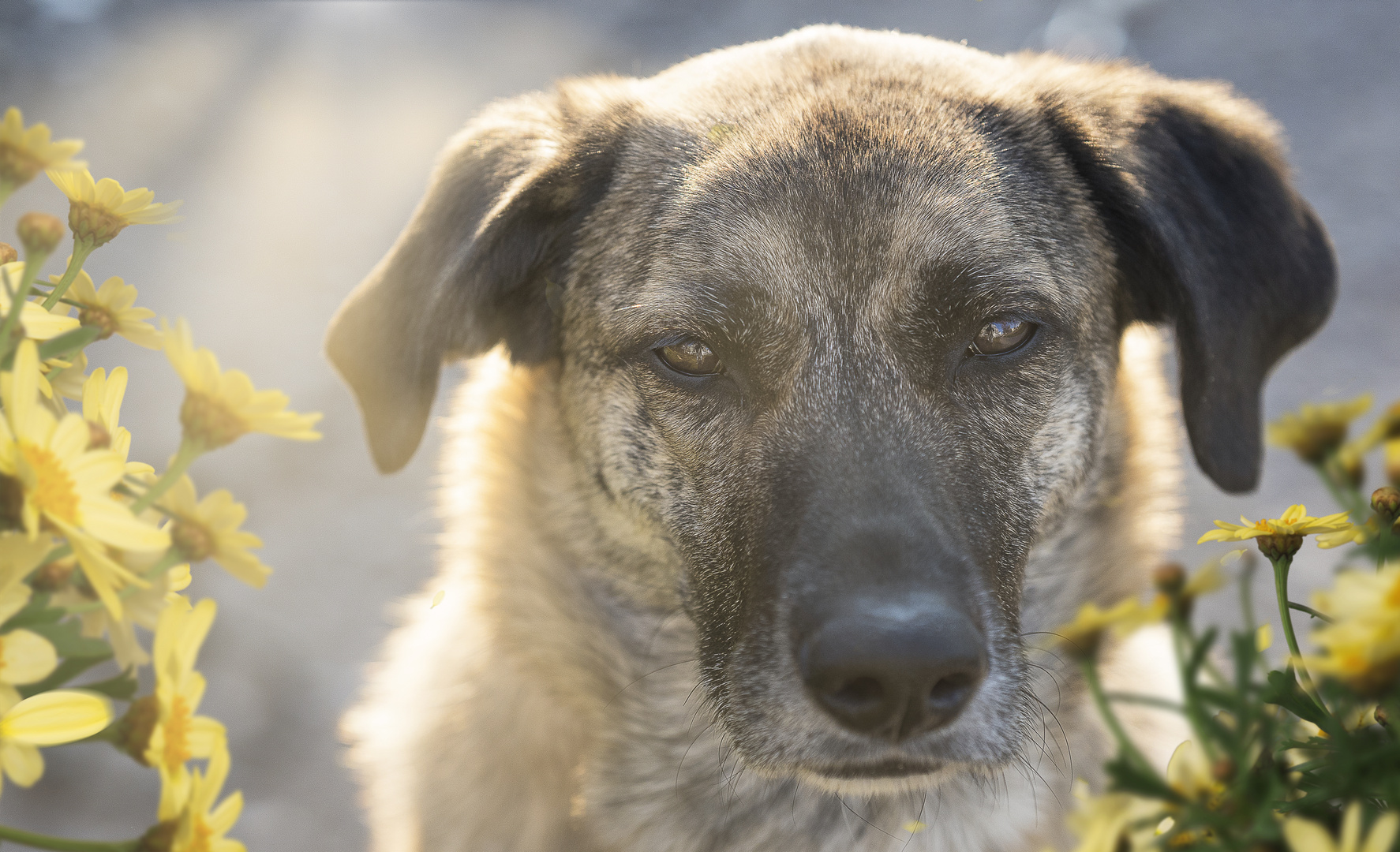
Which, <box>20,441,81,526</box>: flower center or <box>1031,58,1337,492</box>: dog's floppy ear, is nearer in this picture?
<box>20,441,81,526</box>: flower center

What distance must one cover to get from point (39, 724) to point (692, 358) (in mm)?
1658

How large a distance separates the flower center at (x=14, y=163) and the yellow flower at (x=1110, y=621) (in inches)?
31.9

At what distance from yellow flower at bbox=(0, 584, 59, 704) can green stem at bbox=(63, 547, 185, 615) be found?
0.04 metres

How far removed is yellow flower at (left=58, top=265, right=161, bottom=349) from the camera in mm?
918

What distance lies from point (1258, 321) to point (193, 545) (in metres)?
2.27

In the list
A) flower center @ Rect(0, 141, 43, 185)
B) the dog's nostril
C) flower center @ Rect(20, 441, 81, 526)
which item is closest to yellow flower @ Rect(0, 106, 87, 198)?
flower center @ Rect(0, 141, 43, 185)

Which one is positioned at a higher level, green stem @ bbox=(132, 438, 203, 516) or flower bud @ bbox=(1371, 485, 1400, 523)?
flower bud @ bbox=(1371, 485, 1400, 523)

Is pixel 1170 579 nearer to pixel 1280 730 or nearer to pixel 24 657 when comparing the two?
pixel 1280 730

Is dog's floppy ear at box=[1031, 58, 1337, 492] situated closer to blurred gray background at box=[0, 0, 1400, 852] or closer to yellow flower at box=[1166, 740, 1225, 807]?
blurred gray background at box=[0, 0, 1400, 852]

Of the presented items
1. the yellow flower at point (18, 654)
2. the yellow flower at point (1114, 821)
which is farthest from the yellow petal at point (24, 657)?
the yellow flower at point (1114, 821)

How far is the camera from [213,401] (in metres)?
0.76

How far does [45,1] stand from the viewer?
536 centimetres

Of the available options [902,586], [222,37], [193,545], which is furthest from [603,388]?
[222,37]

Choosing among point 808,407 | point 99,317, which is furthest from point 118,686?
point 808,407
